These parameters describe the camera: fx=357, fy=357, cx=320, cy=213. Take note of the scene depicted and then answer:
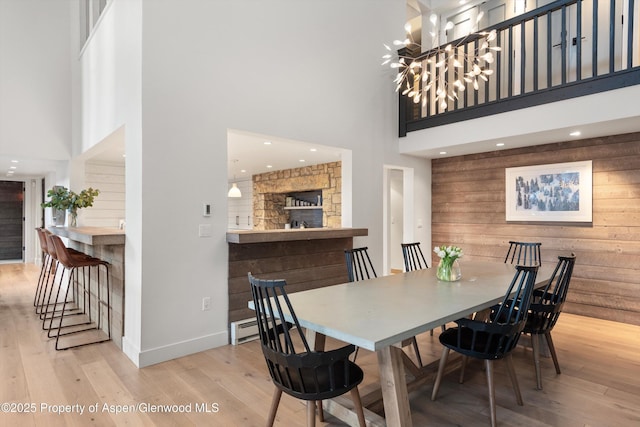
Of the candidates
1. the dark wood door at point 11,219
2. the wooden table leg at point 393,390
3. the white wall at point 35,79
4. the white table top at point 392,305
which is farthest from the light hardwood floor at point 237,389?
the dark wood door at point 11,219

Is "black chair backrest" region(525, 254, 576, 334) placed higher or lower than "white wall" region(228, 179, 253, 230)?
lower

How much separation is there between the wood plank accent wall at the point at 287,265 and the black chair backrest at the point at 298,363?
1742 millimetres

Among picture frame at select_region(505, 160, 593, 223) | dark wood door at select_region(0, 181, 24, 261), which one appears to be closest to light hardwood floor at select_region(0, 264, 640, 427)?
picture frame at select_region(505, 160, 593, 223)

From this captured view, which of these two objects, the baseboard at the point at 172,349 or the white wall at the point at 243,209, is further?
the white wall at the point at 243,209

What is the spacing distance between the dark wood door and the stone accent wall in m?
5.86

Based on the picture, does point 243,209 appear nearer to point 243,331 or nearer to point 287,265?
point 287,265

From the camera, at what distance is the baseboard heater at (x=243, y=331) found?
136 inches

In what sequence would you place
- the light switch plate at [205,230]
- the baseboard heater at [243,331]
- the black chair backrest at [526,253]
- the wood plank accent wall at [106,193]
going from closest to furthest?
the light switch plate at [205,230] → the baseboard heater at [243,331] → the black chair backrest at [526,253] → the wood plank accent wall at [106,193]

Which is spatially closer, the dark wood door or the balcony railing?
the balcony railing

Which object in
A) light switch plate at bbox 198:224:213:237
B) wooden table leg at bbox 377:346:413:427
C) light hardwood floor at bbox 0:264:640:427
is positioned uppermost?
light switch plate at bbox 198:224:213:237

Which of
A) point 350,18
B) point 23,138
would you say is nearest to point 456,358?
point 350,18

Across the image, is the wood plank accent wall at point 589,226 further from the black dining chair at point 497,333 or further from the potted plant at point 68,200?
the potted plant at point 68,200

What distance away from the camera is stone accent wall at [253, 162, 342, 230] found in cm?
678

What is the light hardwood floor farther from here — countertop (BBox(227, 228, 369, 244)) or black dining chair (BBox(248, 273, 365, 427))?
countertop (BBox(227, 228, 369, 244))
